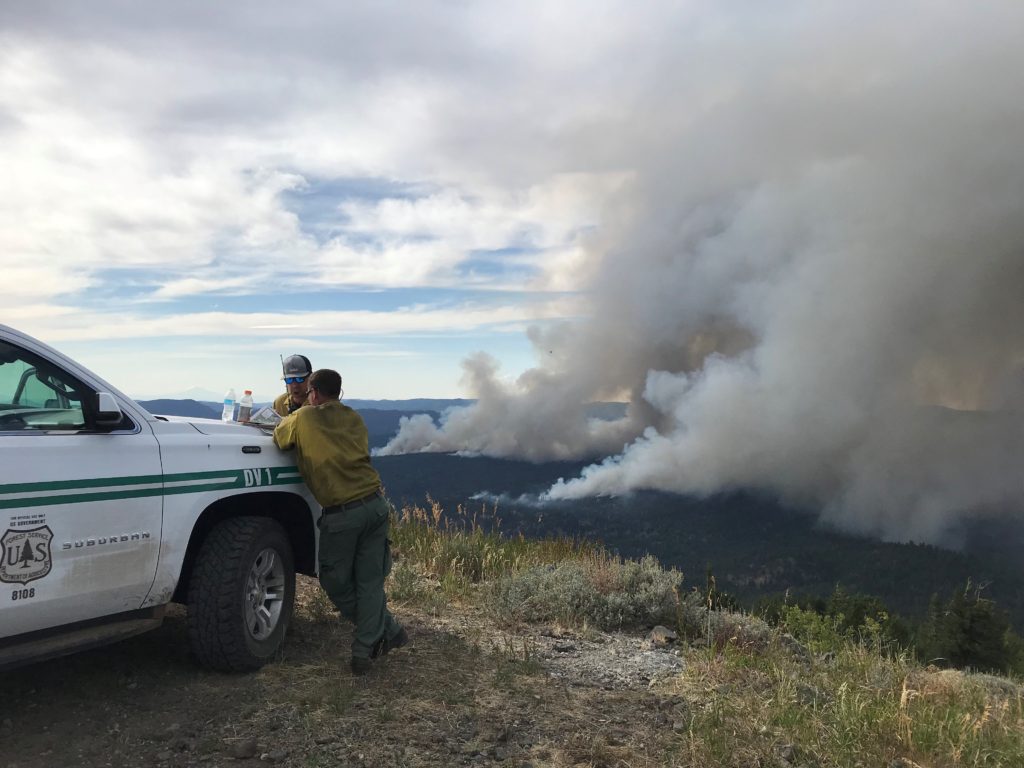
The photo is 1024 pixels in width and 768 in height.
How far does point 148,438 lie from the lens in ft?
13.9

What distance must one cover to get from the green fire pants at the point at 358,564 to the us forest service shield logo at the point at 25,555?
1.75m

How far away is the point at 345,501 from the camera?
5016mm

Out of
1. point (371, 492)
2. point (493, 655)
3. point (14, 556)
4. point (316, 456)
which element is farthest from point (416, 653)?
point (14, 556)

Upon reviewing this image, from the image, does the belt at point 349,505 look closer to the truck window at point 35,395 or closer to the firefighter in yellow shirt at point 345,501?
the firefighter in yellow shirt at point 345,501

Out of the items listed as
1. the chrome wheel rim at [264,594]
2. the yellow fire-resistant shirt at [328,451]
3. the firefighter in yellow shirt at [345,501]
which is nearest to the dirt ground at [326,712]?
the chrome wheel rim at [264,594]

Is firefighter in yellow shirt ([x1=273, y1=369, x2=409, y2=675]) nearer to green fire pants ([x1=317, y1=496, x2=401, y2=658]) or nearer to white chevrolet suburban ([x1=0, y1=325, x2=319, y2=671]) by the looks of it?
green fire pants ([x1=317, y1=496, x2=401, y2=658])

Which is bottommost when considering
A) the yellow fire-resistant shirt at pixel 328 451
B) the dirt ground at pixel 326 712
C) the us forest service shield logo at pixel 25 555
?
the dirt ground at pixel 326 712

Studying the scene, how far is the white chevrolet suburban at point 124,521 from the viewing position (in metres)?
3.56

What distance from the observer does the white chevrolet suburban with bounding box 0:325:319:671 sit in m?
3.56

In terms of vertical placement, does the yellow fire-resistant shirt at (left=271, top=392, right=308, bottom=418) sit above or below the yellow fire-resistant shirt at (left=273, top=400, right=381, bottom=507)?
above

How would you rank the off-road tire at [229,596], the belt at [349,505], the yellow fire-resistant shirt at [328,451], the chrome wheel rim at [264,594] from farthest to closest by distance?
the belt at [349,505], the yellow fire-resistant shirt at [328,451], the chrome wheel rim at [264,594], the off-road tire at [229,596]

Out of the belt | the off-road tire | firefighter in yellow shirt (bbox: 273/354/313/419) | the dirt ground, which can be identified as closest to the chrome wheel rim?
the off-road tire

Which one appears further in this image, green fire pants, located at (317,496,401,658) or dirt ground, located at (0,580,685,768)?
green fire pants, located at (317,496,401,658)

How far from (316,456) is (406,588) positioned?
2827mm
